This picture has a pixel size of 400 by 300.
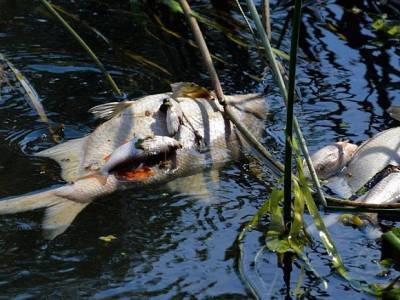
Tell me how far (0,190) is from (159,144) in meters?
0.88

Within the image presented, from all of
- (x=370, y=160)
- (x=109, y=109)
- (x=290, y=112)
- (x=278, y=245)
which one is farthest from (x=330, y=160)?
(x=109, y=109)

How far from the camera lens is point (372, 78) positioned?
20.4 feet

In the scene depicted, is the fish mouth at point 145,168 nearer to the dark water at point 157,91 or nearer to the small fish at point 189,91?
the dark water at point 157,91

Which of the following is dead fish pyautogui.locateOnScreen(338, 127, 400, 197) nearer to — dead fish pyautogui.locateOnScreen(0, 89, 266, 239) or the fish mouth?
dead fish pyautogui.locateOnScreen(0, 89, 266, 239)

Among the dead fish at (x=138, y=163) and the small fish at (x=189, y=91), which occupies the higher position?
the small fish at (x=189, y=91)

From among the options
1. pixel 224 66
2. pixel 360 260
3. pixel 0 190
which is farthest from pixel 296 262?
pixel 224 66

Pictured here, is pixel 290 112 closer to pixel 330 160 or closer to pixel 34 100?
pixel 330 160

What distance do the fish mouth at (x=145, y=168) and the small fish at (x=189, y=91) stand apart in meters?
0.45

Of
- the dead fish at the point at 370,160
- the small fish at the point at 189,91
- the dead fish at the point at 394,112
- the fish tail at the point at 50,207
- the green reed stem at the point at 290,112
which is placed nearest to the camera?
the green reed stem at the point at 290,112

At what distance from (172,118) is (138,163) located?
0.37m

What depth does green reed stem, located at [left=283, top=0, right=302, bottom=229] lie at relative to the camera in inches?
144

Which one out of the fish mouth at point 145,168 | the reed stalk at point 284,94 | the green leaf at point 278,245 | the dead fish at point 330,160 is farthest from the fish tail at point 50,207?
the dead fish at point 330,160

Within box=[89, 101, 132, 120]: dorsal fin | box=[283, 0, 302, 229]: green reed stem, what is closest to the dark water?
box=[89, 101, 132, 120]: dorsal fin

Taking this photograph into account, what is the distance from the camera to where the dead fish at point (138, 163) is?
14.8 ft
